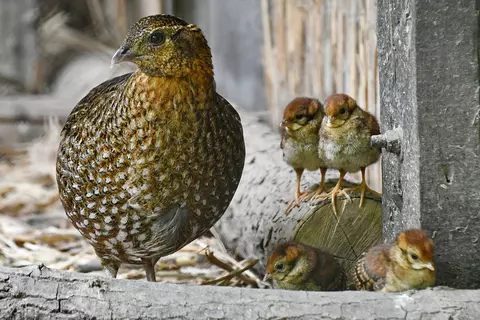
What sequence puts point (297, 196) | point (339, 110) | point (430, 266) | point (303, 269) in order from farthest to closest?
point (297, 196)
point (339, 110)
point (303, 269)
point (430, 266)

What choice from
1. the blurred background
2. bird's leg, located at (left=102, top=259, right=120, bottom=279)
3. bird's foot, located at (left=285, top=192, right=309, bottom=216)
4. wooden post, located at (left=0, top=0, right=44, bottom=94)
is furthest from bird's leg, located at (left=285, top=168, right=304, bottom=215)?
wooden post, located at (left=0, top=0, right=44, bottom=94)

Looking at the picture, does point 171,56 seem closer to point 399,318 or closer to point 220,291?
point 220,291

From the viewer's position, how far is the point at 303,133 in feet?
12.4

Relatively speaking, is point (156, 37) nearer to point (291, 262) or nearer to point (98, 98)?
point (98, 98)

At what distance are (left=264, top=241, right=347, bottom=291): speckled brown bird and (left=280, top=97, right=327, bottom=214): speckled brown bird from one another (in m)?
0.41

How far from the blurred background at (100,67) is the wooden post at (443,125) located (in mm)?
1208

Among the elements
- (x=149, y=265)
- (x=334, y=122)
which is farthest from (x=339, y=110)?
(x=149, y=265)

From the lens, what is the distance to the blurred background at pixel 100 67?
470cm

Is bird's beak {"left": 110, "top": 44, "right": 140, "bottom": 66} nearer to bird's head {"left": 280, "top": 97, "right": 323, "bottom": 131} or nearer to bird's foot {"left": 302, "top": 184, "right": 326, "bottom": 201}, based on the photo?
bird's head {"left": 280, "top": 97, "right": 323, "bottom": 131}

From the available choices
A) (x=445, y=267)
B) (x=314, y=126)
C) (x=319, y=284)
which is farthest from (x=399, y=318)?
(x=314, y=126)

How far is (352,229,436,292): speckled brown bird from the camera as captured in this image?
9.26ft

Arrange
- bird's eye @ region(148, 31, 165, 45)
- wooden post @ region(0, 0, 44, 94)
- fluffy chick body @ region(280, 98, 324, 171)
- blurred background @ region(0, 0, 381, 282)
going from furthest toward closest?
wooden post @ region(0, 0, 44, 94), blurred background @ region(0, 0, 381, 282), fluffy chick body @ region(280, 98, 324, 171), bird's eye @ region(148, 31, 165, 45)

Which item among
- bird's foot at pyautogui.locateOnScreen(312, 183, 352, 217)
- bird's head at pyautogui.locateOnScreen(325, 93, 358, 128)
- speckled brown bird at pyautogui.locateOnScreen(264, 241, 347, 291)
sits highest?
bird's head at pyautogui.locateOnScreen(325, 93, 358, 128)

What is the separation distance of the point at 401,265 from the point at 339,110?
835 millimetres
